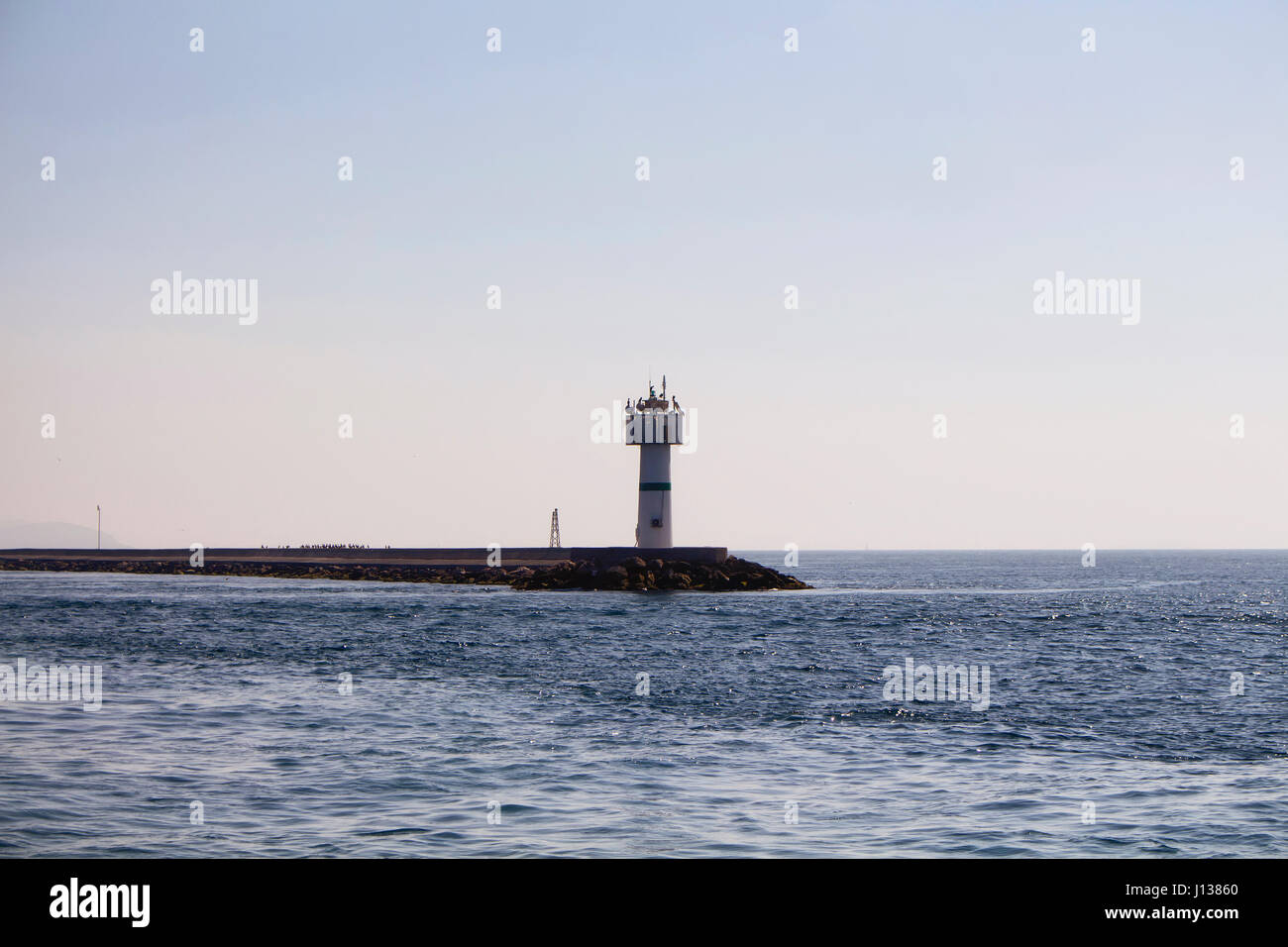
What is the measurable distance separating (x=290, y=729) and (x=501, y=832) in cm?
886

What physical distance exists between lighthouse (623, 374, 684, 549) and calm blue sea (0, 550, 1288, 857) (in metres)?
25.7

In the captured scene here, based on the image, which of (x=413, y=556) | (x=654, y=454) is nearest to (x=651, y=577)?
(x=654, y=454)

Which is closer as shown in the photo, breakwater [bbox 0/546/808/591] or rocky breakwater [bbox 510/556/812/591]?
rocky breakwater [bbox 510/556/812/591]

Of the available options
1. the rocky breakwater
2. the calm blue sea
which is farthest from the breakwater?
the calm blue sea

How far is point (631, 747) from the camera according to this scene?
20.0 metres

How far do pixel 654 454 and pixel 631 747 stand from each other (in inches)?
1958

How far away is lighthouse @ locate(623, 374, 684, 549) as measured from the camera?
69500 millimetres

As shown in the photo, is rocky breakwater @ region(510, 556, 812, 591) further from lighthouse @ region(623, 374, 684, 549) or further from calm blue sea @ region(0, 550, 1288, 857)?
calm blue sea @ region(0, 550, 1288, 857)

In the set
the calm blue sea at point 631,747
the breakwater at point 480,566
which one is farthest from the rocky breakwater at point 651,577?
the calm blue sea at point 631,747

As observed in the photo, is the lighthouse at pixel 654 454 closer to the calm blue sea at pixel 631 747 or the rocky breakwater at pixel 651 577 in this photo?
the rocky breakwater at pixel 651 577

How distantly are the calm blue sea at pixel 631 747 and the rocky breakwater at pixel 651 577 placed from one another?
81.9ft

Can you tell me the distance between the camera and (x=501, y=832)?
1395 cm
